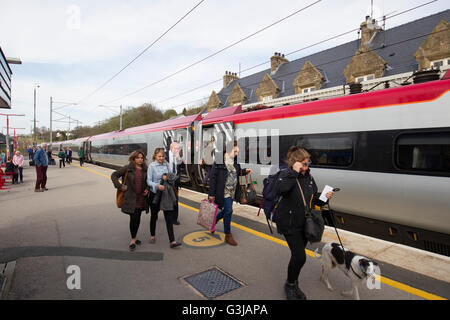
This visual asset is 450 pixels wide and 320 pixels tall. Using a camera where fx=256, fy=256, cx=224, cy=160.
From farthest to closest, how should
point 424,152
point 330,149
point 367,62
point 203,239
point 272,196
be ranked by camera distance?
point 367,62 < point 330,149 < point 203,239 < point 424,152 < point 272,196

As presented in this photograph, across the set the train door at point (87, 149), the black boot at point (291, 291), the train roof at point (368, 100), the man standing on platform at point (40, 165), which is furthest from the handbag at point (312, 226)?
the train door at point (87, 149)

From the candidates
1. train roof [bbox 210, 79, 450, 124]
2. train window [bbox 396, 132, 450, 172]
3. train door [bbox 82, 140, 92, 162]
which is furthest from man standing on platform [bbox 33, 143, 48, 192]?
train door [bbox 82, 140, 92, 162]

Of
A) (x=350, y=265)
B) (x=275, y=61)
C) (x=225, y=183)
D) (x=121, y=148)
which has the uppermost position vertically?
(x=275, y=61)

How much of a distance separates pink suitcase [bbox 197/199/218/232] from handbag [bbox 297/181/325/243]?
206 cm

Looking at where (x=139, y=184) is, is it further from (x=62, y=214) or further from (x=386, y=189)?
(x=386, y=189)

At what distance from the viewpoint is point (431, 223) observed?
3.87 meters

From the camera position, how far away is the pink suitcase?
459 centimetres

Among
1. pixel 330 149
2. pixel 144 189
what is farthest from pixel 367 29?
pixel 144 189

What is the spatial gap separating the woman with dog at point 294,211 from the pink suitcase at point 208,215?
1.88m

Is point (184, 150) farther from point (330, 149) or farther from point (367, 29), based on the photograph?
point (367, 29)

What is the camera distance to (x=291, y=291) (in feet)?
9.39

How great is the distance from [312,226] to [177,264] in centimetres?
200
